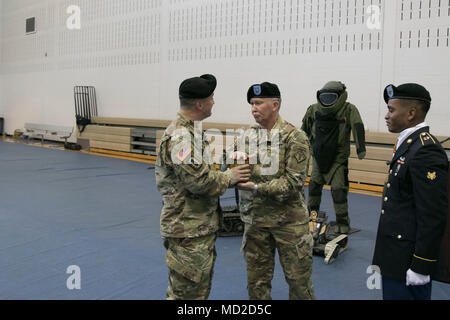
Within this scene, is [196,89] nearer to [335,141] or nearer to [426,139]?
[426,139]

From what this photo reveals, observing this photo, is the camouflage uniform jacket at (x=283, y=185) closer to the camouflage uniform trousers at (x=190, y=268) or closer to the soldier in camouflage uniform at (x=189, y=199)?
the soldier in camouflage uniform at (x=189, y=199)

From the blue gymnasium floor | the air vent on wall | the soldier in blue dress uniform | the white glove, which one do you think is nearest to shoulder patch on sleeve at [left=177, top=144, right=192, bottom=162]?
the soldier in blue dress uniform

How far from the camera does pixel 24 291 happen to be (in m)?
3.05

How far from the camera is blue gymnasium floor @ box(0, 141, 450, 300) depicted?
125 inches

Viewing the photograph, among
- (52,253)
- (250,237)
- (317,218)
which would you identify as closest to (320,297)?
(250,237)

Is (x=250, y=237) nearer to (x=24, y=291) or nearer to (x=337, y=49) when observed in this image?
(x=24, y=291)

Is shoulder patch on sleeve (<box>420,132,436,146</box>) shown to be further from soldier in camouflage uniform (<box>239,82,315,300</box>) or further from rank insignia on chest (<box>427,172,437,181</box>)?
soldier in camouflage uniform (<box>239,82,315,300</box>)

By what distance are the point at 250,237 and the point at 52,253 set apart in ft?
7.42

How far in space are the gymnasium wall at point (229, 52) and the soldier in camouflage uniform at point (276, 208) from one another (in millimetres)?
5536

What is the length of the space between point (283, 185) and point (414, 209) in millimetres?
727

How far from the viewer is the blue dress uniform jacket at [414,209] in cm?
182

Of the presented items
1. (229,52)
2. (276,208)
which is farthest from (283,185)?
(229,52)

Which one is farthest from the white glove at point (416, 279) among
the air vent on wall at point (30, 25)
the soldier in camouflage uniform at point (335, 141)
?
the air vent on wall at point (30, 25)

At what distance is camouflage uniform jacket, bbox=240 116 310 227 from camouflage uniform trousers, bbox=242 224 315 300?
6 centimetres
